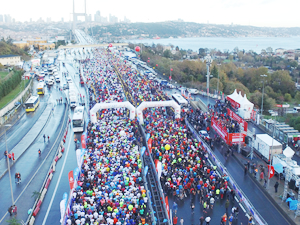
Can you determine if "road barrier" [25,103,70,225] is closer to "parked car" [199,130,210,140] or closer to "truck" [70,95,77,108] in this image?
"truck" [70,95,77,108]

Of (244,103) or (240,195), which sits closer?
(240,195)

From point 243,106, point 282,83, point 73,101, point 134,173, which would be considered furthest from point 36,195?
point 282,83

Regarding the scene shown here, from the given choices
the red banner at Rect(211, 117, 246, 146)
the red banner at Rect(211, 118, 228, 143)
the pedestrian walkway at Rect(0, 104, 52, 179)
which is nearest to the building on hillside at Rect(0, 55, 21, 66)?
the pedestrian walkway at Rect(0, 104, 52, 179)

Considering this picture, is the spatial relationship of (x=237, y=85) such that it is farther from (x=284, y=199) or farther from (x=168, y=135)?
(x=284, y=199)

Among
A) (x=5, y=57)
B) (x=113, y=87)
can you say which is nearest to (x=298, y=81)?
(x=113, y=87)

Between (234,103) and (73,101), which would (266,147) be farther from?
(73,101)

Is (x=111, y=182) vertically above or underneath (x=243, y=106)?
underneath

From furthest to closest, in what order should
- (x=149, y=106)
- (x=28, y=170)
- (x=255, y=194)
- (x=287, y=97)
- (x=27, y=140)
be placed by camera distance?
(x=287, y=97)
(x=149, y=106)
(x=27, y=140)
(x=28, y=170)
(x=255, y=194)

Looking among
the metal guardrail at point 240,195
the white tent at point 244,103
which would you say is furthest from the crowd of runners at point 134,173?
the white tent at point 244,103

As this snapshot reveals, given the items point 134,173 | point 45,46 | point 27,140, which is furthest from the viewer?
point 45,46
